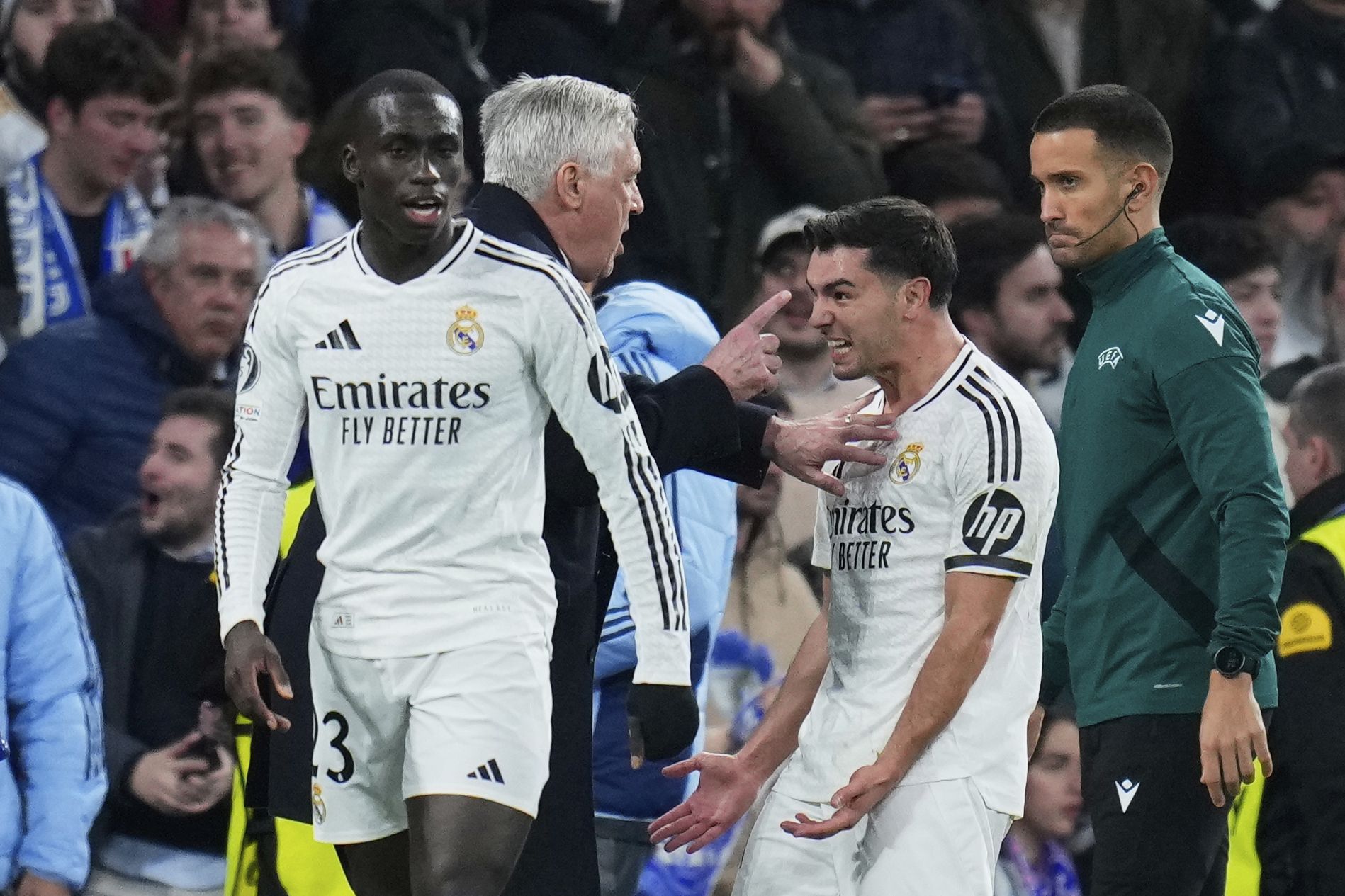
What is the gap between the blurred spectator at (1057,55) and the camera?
293 inches

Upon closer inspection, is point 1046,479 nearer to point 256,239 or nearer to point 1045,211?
point 1045,211

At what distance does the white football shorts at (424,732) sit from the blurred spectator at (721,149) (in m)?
3.16

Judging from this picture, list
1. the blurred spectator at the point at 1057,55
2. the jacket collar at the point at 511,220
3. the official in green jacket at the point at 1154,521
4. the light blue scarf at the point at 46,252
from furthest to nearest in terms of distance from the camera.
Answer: the blurred spectator at the point at 1057,55
the light blue scarf at the point at 46,252
the jacket collar at the point at 511,220
the official in green jacket at the point at 1154,521

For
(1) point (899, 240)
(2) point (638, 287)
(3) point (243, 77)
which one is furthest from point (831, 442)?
(3) point (243, 77)

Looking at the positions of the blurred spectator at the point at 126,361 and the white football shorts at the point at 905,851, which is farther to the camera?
the blurred spectator at the point at 126,361

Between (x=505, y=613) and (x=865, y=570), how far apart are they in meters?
0.68

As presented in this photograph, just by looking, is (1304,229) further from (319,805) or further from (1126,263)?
(319,805)

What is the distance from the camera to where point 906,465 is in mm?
3797

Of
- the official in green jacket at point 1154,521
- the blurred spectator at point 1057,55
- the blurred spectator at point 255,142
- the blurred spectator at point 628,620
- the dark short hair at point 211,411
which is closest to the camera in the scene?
the official in green jacket at point 1154,521

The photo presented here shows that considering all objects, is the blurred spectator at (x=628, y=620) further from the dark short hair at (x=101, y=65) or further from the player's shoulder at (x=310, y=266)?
the dark short hair at (x=101, y=65)

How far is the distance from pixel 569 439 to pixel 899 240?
→ 27.3 inches

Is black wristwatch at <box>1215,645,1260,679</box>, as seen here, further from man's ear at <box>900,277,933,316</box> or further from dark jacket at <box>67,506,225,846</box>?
dark jacket at <box>67,506,225,846</box>


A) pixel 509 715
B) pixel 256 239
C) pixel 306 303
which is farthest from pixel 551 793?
pixel 256 239

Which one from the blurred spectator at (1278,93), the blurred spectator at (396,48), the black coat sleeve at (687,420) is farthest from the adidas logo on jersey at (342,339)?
the blurred spectator at (1278,93)
